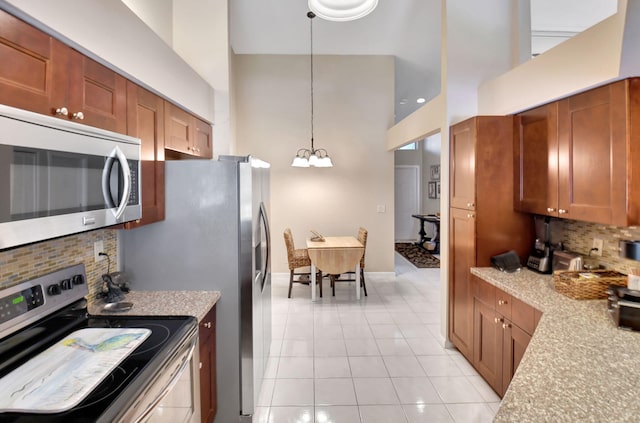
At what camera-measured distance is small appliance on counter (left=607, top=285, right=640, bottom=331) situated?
1.50 metres

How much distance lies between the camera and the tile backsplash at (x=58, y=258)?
138 centimetres

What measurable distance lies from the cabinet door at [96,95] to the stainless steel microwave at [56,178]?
16cm

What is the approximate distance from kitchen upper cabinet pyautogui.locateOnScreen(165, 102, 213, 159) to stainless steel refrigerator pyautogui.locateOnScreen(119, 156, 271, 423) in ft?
0.94

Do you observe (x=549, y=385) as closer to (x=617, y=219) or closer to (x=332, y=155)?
(x=617, y=219)

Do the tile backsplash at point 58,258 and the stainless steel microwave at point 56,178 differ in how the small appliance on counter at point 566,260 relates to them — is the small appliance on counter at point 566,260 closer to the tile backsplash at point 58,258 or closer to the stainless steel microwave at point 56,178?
the stainless steel microwave at point 56,178

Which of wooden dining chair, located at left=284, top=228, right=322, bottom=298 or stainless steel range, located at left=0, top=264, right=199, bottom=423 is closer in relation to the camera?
stainless steel range, located at left=0, top=264, right=199, bottom=423

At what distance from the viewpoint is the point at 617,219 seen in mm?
1705


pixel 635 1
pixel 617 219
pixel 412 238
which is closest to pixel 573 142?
pixel 617 219

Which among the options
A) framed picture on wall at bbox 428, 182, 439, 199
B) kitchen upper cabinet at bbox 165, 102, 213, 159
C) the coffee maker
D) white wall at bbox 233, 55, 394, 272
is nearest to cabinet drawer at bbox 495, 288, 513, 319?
the coffee maker

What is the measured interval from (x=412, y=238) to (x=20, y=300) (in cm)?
874

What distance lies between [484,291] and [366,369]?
1148mm

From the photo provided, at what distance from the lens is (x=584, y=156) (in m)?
1.91

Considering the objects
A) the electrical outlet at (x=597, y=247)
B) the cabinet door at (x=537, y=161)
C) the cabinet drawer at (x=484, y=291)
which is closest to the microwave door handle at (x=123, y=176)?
the cabinet drawer at (x=484, y=291)

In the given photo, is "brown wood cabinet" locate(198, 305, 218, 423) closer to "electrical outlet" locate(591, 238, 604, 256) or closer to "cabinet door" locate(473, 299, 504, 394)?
"cabinet door" locate(473, 299, 504, 394)
